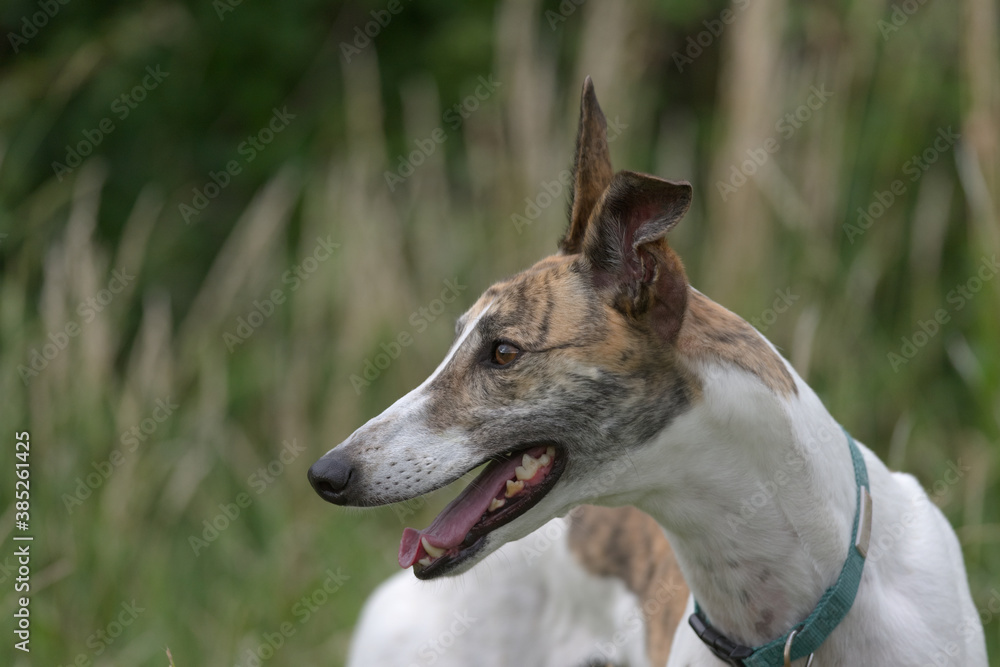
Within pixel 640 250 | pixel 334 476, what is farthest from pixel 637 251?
pixel 334 476

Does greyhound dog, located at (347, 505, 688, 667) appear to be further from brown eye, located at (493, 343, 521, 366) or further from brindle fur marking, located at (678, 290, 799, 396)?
brown eye, located at (493, 343, 521, 366)

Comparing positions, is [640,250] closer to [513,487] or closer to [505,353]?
[505,353]

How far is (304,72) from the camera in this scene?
27.8 feet

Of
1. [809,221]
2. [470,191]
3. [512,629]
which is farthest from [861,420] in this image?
[470,191]

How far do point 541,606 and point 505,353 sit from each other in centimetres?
137

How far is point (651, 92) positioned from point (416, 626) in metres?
4.69

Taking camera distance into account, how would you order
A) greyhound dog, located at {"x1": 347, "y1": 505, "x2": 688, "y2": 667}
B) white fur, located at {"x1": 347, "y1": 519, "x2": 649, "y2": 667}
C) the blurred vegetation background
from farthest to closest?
the blurred vegetation background < white fur, located at {"x1": 347, "y1": 519, "x2": 649, "y2": 667} < greyhound dog, located at {"x1": 347, "y1": 505, "x2": 688, "y2": 667}

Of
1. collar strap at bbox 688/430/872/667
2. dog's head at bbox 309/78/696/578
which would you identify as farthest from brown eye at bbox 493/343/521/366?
→ collar strap at bbox 688/430/872/667

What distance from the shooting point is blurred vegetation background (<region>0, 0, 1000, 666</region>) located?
4545mm

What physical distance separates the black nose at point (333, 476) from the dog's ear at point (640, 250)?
0.73m

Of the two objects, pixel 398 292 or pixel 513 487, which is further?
pixel 398 292

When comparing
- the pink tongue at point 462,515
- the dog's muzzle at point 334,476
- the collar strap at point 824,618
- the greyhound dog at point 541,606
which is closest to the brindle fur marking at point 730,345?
the collar strap at point 824,618

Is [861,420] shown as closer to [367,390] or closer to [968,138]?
[968,138]

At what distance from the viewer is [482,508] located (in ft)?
8.05
